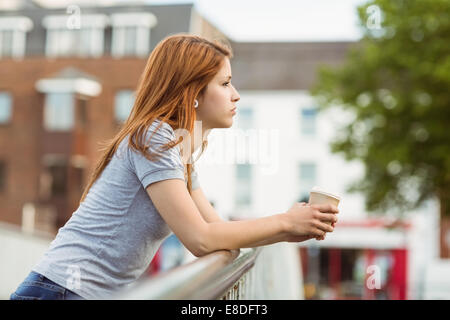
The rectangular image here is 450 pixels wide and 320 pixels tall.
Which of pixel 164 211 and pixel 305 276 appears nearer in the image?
pixel 164 211

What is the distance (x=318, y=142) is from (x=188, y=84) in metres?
27.3

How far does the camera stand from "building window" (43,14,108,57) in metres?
30.0

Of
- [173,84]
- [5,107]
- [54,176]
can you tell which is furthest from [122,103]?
[173,84]

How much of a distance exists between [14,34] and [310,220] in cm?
3047

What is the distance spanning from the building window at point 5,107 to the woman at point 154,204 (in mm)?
28737

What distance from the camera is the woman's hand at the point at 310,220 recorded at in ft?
7.16

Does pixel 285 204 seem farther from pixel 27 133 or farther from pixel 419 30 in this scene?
pixel 419 30

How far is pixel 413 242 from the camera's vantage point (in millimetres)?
27891

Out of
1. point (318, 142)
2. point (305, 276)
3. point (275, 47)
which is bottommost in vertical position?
point (305, 276)

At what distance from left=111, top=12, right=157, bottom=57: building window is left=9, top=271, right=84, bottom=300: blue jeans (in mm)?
28213

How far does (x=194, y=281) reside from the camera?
1.46 metres

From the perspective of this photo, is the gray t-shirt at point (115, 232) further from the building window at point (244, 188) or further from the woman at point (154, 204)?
the building window at point (244, 188)

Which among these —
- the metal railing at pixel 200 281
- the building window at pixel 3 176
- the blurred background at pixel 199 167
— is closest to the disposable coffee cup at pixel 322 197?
the metal railing at pixel 200 281
